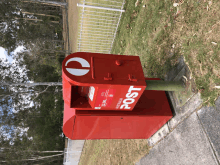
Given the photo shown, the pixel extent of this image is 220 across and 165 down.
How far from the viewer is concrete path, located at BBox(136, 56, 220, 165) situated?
2.67 meters

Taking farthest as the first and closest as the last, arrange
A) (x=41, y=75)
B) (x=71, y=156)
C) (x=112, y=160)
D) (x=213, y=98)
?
(x=71, y=156) < (x=41, y=75) < (x=112, y=160) < (x=213, y=98)

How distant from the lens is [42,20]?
14.6m

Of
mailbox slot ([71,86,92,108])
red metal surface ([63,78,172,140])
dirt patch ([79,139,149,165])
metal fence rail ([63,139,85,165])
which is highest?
mailbox slot ([71,86,92,108])

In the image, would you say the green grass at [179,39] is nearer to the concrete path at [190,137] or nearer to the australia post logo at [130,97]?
the concrete path at [190,137]

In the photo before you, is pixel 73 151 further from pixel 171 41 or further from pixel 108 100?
→ pixel 171 41

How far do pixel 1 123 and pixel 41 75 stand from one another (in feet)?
19.2

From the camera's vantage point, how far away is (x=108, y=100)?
10.0 feet

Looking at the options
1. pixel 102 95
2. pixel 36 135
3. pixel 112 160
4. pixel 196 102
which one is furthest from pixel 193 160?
pixel 36 135

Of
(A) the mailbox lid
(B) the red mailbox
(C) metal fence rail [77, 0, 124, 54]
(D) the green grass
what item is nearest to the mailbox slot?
(B) the red mailbox

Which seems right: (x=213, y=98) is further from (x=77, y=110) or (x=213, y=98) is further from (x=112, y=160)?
(x=112, y=160)

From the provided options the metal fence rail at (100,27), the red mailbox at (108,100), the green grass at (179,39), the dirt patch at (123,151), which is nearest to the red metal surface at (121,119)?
the red mailbox at (108,100)

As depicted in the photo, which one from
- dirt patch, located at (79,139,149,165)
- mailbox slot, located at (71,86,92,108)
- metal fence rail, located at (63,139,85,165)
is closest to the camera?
mailbox slot, located at (71,86,92,108)

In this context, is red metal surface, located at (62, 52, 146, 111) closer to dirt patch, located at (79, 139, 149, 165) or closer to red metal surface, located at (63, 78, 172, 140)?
red metal surface, located at (63, 78, 172, 140)

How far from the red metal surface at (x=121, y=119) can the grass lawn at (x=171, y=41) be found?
984 mm
